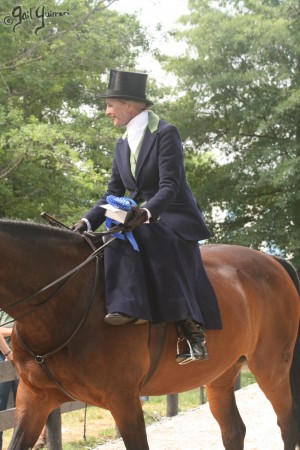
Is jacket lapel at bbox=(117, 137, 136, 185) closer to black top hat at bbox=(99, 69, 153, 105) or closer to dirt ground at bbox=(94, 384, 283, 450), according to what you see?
black top hat at bbox=(99, 69, 153, 105)

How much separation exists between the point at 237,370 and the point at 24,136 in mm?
8956

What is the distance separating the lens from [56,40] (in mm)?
17297

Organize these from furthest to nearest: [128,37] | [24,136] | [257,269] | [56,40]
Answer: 1. [128,37]
2. [56,40]
3. [24,136]
4. [257,269]

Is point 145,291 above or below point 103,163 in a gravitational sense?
below

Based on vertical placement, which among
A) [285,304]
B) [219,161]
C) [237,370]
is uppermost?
[219,161]

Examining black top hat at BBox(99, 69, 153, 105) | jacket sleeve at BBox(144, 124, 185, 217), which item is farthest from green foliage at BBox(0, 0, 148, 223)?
jacket sleeve at BBox(144, 124, 185, 217)

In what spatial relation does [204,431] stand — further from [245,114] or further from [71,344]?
[245,114]

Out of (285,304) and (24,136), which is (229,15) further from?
(285,304)

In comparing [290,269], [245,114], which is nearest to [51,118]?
[245,114]

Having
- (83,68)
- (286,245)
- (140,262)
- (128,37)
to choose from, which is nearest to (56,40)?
(83,68)

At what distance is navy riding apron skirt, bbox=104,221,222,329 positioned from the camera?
4.72m

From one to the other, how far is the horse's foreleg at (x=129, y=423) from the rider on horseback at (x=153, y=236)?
500mm
